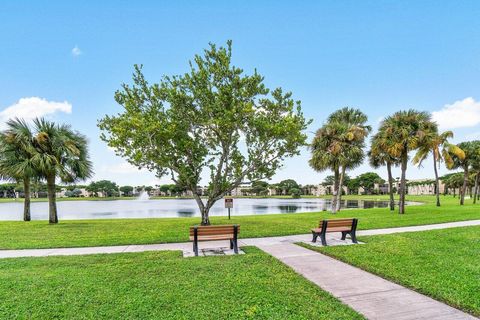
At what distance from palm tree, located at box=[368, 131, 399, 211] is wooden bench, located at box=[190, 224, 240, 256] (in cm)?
1828

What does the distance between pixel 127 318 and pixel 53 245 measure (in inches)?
288

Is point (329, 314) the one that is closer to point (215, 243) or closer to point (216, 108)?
point (215, 243)

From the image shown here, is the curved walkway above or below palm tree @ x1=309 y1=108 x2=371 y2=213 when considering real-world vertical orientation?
below

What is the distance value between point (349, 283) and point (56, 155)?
60.9 feet

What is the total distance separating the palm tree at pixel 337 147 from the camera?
23766 mm

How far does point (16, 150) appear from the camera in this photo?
18969 mm

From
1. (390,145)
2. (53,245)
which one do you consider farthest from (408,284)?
(390,145)

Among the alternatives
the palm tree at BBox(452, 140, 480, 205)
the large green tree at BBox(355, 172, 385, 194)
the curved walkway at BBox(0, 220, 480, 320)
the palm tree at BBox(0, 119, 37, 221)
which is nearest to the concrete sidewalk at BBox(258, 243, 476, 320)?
the curved walkway at BBox(0, 220, 480, 320)

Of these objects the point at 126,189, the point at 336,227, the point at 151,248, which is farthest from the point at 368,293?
the point at 126,189

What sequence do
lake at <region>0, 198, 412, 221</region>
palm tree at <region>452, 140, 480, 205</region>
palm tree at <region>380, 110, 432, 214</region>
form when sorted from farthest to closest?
1. palm tree at <region>452, 140, 480, 205</region>
2. lake at <region>0, 198, 412, 221</region>
3. palm tree at <region>380, 110, 432, 214</region>

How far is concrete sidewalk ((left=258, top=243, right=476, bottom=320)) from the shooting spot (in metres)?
4.48

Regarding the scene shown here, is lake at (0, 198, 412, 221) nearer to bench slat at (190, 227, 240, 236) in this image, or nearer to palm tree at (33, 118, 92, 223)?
palm tree at (33, 118, 92, 223)

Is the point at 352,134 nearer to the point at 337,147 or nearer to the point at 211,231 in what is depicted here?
the point at 337,147

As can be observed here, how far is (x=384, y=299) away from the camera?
5039 mm
